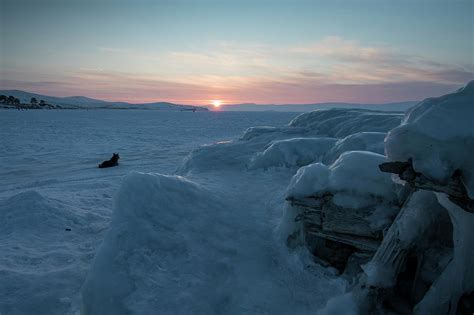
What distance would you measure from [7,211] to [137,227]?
519cm

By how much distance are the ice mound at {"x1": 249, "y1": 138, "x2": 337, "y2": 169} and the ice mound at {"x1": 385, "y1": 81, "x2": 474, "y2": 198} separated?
6.62m

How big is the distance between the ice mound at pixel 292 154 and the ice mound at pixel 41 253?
17.1 ft

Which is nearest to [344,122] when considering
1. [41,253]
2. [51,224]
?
[51,224]

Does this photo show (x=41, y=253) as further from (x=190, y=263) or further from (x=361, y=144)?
(x=361, y=144)

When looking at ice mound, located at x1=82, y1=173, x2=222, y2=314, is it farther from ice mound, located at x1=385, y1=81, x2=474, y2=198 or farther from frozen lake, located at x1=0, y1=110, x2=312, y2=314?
ice mound, located at x1=385, y1=81, x2=474, y2=198

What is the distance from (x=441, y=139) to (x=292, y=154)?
729cm

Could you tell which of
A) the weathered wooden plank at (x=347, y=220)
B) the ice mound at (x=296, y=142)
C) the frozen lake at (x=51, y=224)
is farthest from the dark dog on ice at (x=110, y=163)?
the weathered wooden plank at (x=347, y=220)

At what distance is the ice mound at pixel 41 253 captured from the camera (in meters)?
5.34

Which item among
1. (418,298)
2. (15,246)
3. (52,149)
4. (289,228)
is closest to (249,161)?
(289,228)

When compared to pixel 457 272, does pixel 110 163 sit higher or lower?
lower

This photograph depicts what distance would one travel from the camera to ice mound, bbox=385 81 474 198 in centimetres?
334

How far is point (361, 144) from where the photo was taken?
29.3ft

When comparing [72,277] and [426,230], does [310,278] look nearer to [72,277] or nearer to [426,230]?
[426,230]

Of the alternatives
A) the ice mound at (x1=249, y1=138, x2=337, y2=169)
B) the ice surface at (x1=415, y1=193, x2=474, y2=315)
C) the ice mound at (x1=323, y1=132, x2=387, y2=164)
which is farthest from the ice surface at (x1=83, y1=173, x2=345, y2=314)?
the ice mound at (x1=249, y1=138, x2=337, y2=169)
